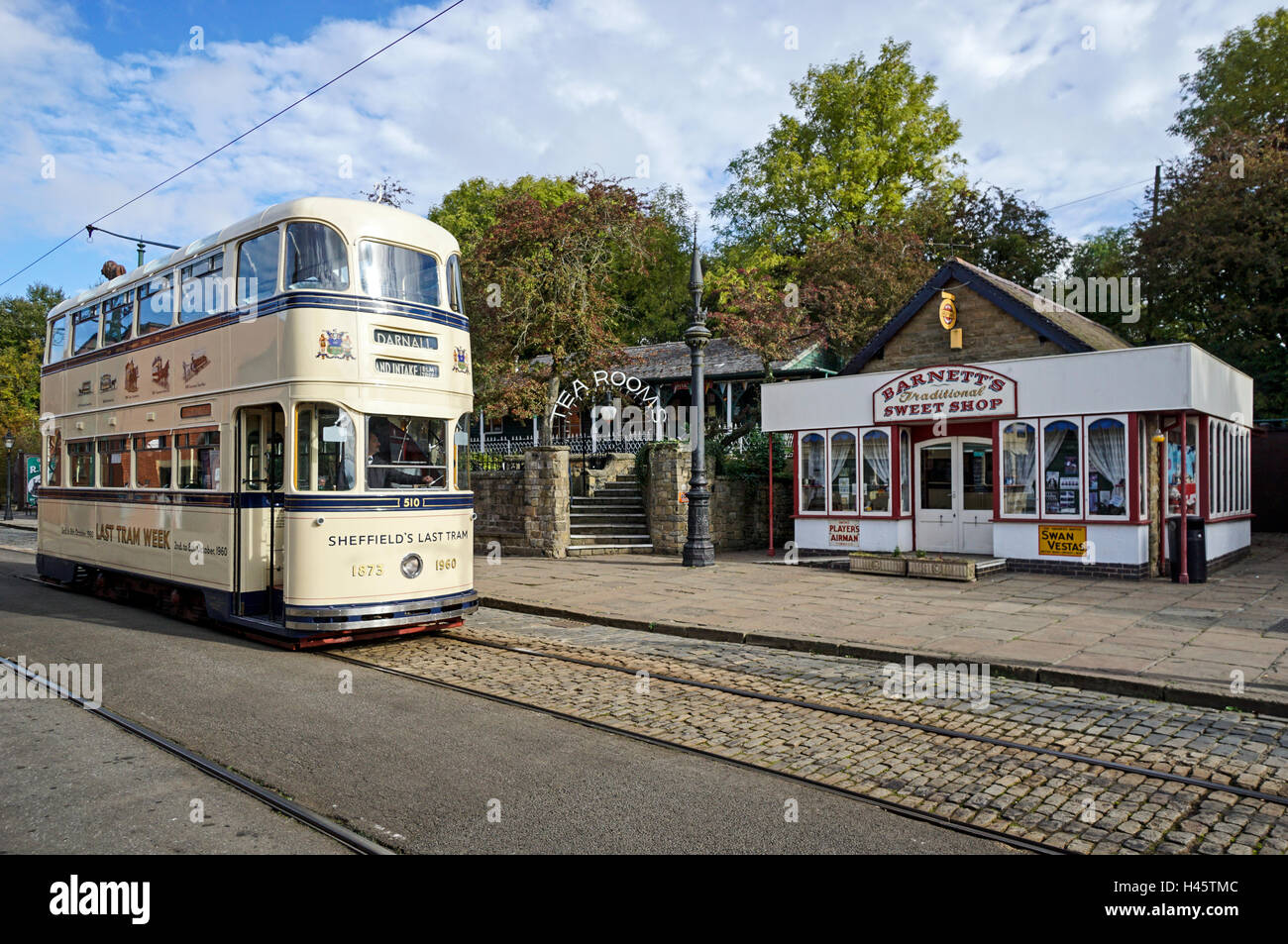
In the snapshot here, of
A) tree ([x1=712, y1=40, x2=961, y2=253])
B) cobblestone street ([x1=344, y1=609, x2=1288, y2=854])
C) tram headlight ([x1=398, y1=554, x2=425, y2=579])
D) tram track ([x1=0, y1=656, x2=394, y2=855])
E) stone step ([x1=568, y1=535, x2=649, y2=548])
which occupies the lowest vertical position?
cobblestone street ([x1=344, y1=609, x2=1288, y2=854])

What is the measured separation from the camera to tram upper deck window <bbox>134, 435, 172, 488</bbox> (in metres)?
11.3

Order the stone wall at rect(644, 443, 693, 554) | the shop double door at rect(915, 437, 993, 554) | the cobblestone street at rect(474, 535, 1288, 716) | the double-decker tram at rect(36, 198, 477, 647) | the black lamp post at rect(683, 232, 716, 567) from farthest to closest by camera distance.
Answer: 1. the stone wall at rect(644, 443, 693, 554)
2. the shop double door at rect(915, 437, 993, 554)
3. the black lamp post at rect(683, 232, 716, 567)
4. the double-decker tram at rect(36, 198, 477, 647)
5. the cobblestone street at rect(474, 535, 1288, 716)

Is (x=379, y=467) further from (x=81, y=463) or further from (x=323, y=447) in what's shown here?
(x=81, y=463)

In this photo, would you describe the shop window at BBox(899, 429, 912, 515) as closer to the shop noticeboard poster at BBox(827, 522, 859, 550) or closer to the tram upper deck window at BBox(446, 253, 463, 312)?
the shop noticeboard poster at BBox(827, 522, 859, 550)

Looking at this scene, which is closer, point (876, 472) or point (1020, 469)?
point (1020, 469)

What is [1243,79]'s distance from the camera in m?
33.3

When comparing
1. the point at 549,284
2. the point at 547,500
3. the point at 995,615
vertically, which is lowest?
the point at 995,615

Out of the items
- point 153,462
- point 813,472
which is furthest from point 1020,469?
point 153,462

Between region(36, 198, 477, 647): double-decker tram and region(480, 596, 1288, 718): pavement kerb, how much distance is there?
7.81 feet

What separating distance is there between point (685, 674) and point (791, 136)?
119 ft

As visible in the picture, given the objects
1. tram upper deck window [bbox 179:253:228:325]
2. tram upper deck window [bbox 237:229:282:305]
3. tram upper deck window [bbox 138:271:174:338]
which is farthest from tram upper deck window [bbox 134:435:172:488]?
tram upper deck window [bbox 237:229:282:305]

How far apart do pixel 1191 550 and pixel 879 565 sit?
480cm

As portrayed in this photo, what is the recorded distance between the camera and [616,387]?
3091 centimetres
